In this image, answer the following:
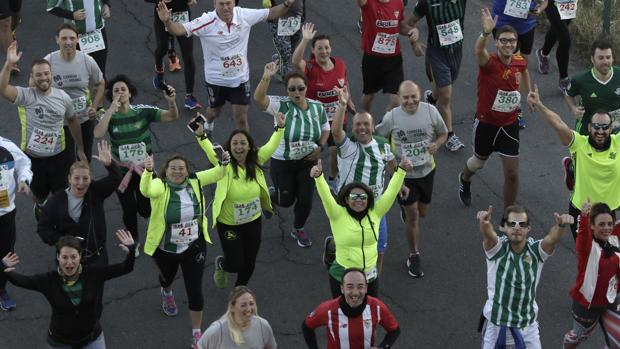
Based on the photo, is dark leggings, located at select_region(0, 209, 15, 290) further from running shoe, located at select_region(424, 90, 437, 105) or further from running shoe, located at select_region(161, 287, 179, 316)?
running shoe, located at select_region(424, 90, 437, 105)

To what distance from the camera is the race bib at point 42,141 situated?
33.4ft

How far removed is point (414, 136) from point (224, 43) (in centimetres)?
247

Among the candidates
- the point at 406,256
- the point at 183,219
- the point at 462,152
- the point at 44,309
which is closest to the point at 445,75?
the point at 462,152

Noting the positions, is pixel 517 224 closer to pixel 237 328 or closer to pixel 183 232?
pixel 237 328

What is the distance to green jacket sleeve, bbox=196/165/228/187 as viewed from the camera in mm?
9227

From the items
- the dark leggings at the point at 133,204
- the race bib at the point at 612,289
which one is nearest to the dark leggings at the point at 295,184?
the dark leggings at the point at 133,204

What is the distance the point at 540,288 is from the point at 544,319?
1.53ft

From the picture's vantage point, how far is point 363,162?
9625 mm

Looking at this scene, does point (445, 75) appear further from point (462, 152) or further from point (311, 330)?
point (311, 330)

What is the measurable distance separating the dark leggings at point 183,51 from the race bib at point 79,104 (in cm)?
187

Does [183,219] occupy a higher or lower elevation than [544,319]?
higher

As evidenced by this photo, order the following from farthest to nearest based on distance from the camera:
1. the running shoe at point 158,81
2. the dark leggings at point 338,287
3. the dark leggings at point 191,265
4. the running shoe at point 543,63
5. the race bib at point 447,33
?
1. the running shoe at point 543,63
2. the running shoe at point 158,81
3. the race bib at point 447,33
4. the dark leggings at point 191,265
5. the dark leggings at point 338,287

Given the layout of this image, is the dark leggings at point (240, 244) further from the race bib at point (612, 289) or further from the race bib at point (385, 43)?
the race bib at point (385, 43)

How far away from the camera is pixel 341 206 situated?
877 centimetres
